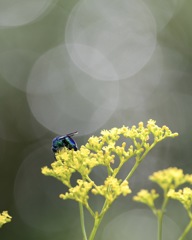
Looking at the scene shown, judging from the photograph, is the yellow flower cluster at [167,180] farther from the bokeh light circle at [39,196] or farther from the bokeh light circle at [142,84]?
the bokeh light circle at [142,84]

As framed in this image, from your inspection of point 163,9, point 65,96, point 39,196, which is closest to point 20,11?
point 65,96

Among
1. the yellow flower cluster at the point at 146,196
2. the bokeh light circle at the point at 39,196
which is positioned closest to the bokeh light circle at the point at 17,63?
the bokeh light circle at the point at 39,196

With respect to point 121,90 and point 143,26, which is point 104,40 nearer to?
point 143,26

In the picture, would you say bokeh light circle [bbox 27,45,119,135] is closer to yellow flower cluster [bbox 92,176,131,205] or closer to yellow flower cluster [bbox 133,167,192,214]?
yellow flower cluster [bbox 92,176,131,205]

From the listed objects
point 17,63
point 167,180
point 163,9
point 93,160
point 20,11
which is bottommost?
point 167,180

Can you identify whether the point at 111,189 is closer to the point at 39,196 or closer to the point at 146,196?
the point at 146,196
